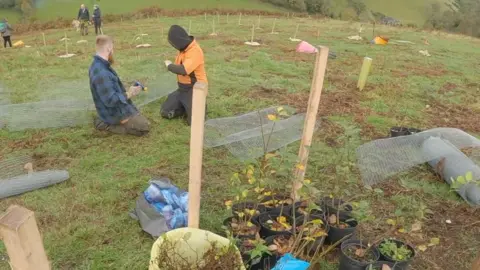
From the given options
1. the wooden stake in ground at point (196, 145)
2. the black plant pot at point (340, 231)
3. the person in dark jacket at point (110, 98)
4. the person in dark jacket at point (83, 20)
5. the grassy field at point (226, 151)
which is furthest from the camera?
the person in dark jacket at point (83, 20)

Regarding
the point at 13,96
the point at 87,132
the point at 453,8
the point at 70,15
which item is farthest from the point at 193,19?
the point at 453,8

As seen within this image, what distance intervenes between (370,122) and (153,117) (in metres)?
2.97

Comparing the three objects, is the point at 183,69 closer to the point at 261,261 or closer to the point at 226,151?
the point at 226,151

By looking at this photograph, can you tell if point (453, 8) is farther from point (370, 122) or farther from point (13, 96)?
point (13, 96)

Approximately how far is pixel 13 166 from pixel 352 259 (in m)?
3.28

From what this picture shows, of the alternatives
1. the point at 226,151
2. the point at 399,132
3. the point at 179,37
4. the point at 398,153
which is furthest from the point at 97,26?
the point at 398,153

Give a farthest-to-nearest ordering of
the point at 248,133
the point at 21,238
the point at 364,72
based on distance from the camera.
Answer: the point at 364,72, the point at 248,133, the point at 21,238

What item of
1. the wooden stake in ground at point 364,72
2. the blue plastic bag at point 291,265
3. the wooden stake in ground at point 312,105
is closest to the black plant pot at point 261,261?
the blue plastic bag at point 291,265

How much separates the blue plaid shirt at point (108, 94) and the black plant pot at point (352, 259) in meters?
2.94

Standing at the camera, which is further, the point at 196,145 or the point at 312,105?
the point at 312,105

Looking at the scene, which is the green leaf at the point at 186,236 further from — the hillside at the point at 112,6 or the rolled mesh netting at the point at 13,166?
the hillside at the point at 112,6

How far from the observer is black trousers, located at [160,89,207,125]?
17.1ft

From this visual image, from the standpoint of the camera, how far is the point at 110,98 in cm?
453

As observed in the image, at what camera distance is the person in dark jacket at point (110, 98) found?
4418mm
